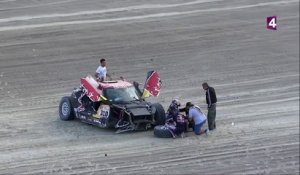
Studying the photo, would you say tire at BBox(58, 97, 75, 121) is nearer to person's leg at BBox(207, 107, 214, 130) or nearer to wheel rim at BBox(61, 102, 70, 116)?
wheel rim at BBox(61, 102, 70, 116)

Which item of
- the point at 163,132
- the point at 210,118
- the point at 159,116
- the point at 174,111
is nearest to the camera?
the point at 163,132

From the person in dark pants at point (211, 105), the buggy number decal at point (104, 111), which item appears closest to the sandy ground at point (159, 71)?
the person in dark pants at point (211, 105)

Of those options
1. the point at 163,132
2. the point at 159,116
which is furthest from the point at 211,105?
the point at 163,132

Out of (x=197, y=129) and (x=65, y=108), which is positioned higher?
(x=65, y=108)

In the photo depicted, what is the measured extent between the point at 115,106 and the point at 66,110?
6.33ft

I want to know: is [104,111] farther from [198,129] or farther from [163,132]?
[198,129]

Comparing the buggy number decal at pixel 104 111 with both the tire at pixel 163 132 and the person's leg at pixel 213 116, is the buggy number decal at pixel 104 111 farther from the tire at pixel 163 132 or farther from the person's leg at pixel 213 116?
the person's leg at pixel 213 116

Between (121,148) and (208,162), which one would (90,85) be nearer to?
(121,148)

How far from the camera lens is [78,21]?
115 feet

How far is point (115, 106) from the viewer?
19.7 meters

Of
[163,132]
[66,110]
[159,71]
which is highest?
[159,71]

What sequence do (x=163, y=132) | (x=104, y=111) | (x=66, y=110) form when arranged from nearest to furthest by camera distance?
(x=163, y=132) < (x=104, y=111) < (x=66, y=110)

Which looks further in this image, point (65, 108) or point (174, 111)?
point (65, 108)

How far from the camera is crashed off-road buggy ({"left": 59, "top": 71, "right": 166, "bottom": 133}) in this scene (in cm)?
1964
